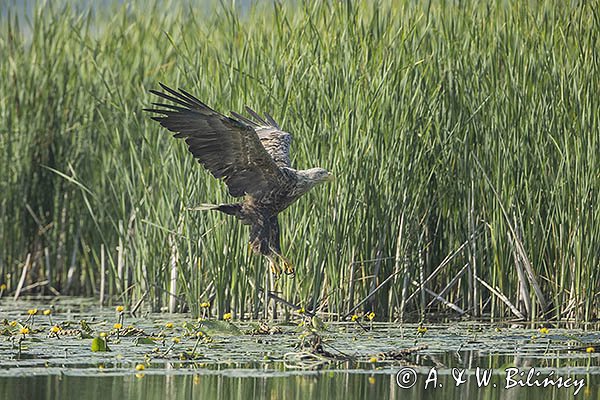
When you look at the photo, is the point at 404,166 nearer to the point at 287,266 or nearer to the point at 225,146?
the point at 287,266

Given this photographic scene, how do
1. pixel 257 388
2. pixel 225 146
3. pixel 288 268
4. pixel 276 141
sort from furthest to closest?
pixel 276 141, pixel 288 268, pixel 225 146, pixel 257 388

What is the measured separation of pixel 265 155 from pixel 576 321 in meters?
2.50

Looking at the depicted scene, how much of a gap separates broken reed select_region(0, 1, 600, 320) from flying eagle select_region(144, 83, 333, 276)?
0.30m

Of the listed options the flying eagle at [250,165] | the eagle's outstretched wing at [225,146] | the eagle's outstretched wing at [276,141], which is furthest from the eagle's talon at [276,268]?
the eagle's outstretched wing at [276,141]

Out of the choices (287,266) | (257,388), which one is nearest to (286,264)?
(287,266)

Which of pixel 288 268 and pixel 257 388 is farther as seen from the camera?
pixel 288 268

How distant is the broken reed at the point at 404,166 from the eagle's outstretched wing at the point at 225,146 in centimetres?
50

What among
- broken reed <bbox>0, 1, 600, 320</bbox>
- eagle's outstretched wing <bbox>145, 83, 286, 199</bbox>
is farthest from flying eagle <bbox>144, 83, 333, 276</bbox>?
broken reed <bbox>0, 1, 600, 320</bbox>

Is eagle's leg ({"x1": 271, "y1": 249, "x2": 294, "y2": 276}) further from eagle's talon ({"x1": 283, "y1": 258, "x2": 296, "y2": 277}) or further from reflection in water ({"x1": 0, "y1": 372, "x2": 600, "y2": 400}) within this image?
reflection in water ({"x1": 0, "y1": 372, "x2": 600, "y2": 400})

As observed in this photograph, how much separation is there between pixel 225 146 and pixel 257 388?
2228mm

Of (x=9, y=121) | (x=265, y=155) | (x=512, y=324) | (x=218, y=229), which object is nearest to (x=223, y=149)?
(x=265, y=155)

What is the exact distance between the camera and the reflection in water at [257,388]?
217 inches

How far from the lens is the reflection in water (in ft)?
18.1

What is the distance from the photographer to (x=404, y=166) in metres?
8.18
